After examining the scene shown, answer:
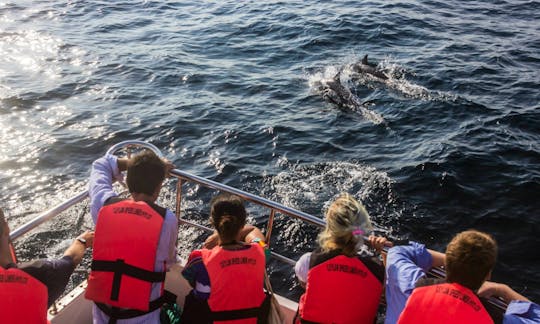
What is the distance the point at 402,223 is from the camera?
9.58m

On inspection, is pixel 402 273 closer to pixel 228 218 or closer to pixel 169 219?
pixel 228 218

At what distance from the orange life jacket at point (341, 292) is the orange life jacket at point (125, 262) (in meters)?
1.35

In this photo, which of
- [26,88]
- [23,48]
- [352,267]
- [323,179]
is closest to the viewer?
[352,267]

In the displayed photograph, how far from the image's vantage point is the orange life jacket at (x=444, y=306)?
3352 millimetres

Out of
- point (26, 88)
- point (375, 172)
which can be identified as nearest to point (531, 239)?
point (375, 172)

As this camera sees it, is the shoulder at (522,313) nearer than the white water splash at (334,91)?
Yes

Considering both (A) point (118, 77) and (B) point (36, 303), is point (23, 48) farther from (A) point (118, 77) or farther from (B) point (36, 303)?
(B) point (36, 303)

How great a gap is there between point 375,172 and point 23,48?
16.2 meters

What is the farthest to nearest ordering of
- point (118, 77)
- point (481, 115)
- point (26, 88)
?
point (118, 77), point (26, 88), point (481, 115)

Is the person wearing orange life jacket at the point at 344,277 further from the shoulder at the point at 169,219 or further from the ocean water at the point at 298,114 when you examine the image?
the ocean water at the point at 298,114

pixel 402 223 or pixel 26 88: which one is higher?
Answer: pixel 26 88

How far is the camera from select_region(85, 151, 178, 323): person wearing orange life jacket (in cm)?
412

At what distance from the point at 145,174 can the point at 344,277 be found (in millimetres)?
2027

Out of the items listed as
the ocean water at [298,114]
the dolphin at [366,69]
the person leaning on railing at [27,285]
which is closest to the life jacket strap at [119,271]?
the person leaning on railing at [27,285]
